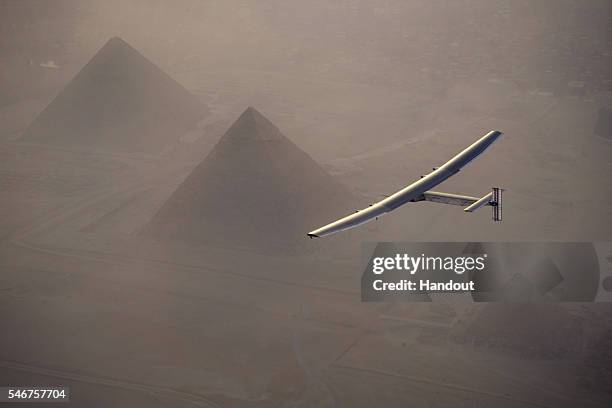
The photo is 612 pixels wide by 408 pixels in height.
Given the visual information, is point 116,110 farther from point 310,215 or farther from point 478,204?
point 478,204

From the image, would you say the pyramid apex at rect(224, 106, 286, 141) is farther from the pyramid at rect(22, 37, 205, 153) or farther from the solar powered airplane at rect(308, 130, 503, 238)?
the pyramid at rect(22, 37, 205, 153)

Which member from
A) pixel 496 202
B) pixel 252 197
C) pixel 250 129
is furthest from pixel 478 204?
pixel 250 129

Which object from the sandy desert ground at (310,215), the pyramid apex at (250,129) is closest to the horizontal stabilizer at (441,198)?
the sandy desert ground at (310,215)

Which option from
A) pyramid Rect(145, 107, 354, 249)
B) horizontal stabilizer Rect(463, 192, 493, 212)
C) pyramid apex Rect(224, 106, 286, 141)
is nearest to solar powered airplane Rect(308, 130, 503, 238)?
horizontal stabilizer Rect(463, 192, 493, 212)

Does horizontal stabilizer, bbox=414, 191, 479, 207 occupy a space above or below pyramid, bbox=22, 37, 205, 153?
below

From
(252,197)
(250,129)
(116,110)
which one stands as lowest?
(252,197)

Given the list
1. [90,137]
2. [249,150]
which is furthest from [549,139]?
[90,137]

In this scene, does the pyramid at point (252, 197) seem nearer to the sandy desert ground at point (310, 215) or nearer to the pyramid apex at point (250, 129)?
the pyramid apex at point (250, 129)
